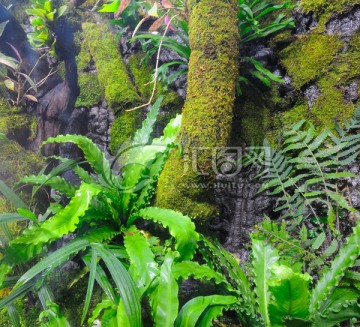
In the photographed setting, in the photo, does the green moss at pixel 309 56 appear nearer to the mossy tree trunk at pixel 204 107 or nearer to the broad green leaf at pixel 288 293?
the mossy tree trunk at pixel 204 107

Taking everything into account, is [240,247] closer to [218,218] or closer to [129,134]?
[218,218]

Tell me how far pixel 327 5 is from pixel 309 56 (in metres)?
0.40

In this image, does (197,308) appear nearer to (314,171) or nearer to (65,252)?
(65,252)

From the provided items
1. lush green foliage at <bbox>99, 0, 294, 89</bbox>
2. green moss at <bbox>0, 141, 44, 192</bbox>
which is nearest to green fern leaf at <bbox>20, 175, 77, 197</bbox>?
green moss at <bbox>0, 141, 44, 192</bbox>

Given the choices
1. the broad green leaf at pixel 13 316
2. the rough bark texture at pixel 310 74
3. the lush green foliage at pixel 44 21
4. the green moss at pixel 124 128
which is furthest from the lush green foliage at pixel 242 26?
the broad green leaf at pixel 13 316

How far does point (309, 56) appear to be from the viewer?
2.29 metres

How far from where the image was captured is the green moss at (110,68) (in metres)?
2.66

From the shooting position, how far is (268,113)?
2359 millimetres

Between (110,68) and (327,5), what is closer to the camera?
(327,5)

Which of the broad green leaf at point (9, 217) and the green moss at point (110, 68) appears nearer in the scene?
the broad green leaf at point (9, 217)

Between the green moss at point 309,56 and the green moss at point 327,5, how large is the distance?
193mm

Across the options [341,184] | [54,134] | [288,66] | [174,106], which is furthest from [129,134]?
[341,184]

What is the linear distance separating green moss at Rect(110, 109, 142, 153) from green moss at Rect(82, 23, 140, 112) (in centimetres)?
9

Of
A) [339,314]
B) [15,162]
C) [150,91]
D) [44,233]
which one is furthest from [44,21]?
[339,314]
